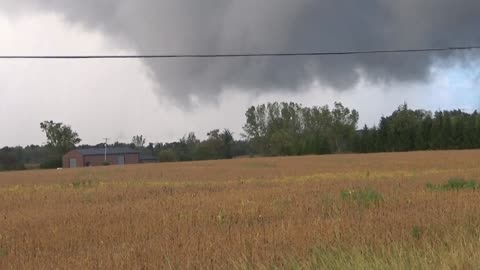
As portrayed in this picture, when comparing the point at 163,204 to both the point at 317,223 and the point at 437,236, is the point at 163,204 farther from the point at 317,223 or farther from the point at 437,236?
the point at 437,236

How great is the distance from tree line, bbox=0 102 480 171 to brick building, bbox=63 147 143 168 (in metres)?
3.41

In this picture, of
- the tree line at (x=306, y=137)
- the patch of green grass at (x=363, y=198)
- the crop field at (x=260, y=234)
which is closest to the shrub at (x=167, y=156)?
the tree line at (x=306, y=137)

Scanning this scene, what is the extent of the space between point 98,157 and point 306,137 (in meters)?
49.4

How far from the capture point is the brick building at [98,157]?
14375 centimetres

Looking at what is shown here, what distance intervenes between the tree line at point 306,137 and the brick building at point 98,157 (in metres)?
3.41

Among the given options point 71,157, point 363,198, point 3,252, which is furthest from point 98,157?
point 3,252

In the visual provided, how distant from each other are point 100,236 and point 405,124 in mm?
119142

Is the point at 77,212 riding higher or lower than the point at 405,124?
lower

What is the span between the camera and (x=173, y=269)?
8094 mm

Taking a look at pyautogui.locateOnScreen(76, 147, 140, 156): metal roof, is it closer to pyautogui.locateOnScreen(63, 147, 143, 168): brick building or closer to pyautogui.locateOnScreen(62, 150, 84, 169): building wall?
pyautogui.locateOnScreen(63, 147, 143, 168): brick building

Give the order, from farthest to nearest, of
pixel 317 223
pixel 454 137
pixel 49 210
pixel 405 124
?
pixel 405 124, pixel 454 137, pixel 49 210, pixel 317 223

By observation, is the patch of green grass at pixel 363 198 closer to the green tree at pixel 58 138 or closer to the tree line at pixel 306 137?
the tree line at pixel 306 137

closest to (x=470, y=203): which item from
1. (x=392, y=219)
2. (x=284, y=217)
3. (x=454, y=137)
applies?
(x=392, y=219)

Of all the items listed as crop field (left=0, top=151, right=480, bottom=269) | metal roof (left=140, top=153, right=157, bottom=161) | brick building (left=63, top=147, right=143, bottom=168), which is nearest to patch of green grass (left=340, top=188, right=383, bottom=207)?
crop field (left=0, top=151, right=480, bottom=269)
